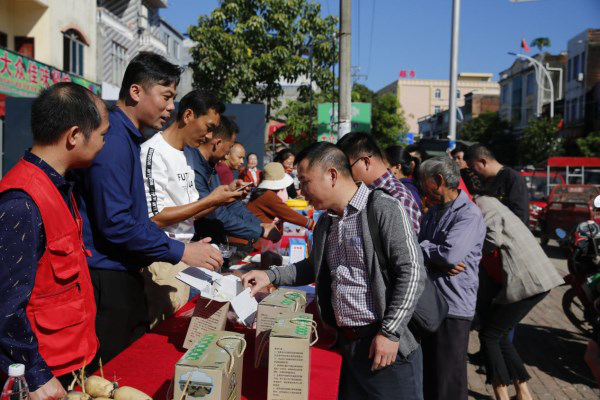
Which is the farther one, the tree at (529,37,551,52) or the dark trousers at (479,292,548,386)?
the tree at (529,37,551,52)

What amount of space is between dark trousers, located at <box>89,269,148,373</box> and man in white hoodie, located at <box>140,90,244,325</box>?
0.43 meters

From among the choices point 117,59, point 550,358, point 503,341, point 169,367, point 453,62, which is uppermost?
point 117,59

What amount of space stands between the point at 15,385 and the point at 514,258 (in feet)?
11.7

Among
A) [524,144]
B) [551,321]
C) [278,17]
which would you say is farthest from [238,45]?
[524,144]

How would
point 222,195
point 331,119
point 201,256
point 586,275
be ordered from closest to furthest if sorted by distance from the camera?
point 201,256, point 222,195, point 586,275, point 331,119

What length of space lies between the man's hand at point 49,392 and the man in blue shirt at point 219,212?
221 cm

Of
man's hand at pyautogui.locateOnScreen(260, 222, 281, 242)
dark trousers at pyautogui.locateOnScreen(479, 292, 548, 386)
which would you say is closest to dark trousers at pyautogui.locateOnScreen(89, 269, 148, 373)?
man's hand at pyautogui.locateOnScreen(260, 222, 281, 242)

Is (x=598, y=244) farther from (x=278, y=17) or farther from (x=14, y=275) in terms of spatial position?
(x=278, y=17)

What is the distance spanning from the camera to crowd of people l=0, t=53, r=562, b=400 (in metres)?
1.99

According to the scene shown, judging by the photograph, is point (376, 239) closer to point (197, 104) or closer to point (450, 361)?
point (197, 104)

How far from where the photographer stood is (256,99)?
20.0m

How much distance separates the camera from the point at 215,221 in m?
4.25

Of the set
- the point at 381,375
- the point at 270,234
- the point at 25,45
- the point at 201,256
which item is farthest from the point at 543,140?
the point at 201,256

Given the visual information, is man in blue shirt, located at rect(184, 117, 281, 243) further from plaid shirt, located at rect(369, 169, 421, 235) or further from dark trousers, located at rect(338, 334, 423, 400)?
dark trousers, located at rect(338, 334, 423, 400)
